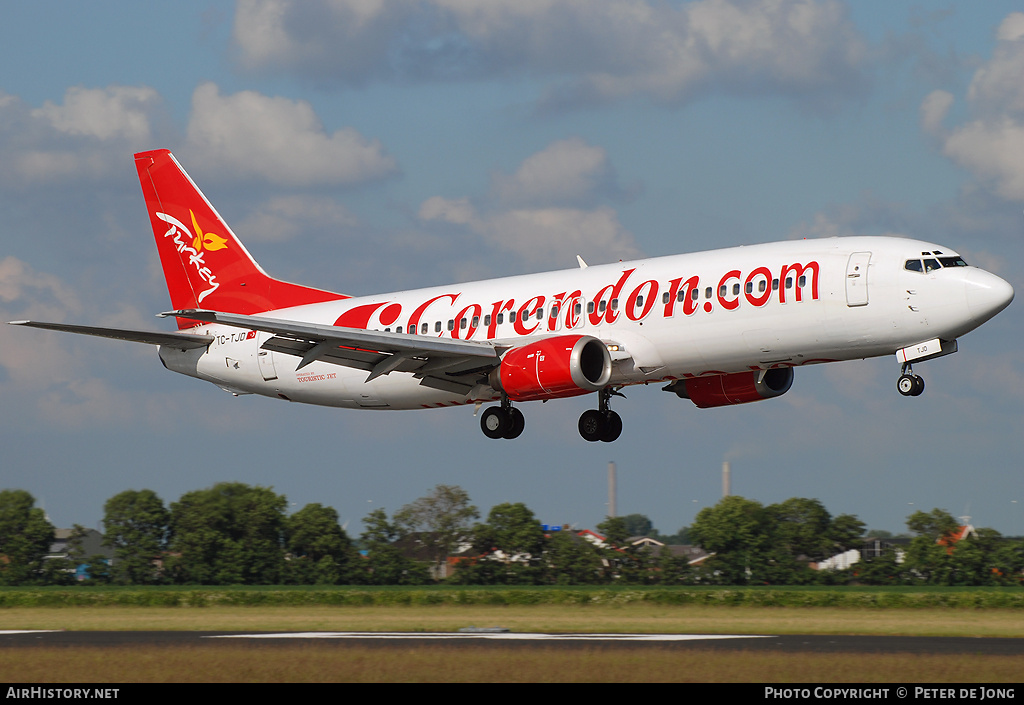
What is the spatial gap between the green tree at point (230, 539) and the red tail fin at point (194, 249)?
2786cm

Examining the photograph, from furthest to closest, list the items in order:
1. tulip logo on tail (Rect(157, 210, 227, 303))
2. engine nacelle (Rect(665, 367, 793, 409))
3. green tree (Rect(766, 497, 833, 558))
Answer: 1. green tree (Rect(766, 497, 833, 558))
2. tulip logo on tail (Rect(157, 210, 227, 303))
3. engine nacelle (Rect(665, 367, 793, 409))

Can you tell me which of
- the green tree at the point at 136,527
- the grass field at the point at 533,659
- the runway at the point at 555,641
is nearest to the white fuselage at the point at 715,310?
the runway at the point at 555,641

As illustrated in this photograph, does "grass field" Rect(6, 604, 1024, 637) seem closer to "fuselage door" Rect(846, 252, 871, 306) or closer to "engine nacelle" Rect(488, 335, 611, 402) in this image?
"engine nacelle" Rect(488, 335, 611, 402)

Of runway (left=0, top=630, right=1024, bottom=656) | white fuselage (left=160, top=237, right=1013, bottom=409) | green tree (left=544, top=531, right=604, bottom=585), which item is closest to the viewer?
white fuselage (left=160, top=237, right=1013, bottom=409)

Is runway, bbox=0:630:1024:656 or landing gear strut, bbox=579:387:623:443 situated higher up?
landing gear strut, bbox=579:387:623:443

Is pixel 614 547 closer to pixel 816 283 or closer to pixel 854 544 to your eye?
pixel 854 544

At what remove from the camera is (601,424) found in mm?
43594

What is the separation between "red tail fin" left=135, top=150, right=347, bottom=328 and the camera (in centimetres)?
5159

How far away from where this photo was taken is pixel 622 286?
129ft

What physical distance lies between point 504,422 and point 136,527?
165 feet

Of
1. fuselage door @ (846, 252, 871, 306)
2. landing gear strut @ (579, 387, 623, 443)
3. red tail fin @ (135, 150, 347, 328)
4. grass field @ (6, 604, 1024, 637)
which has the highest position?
red tail fin @ (135, 150, 347, 328)

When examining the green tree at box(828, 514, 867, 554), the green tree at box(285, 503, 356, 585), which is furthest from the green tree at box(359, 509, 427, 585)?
the green tree at box(828, 514, 867, 554)

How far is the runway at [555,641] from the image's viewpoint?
38219mm

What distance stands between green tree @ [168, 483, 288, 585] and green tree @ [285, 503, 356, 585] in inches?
48.9
